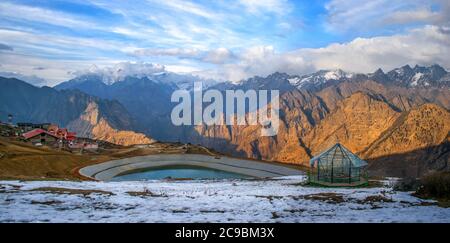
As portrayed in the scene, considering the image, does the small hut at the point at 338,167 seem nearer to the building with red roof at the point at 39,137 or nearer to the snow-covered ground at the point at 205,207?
the snow-covered ground at the point at 205,207

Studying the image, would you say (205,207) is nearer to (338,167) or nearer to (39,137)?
(338,167)

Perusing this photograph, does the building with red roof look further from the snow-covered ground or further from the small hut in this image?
the snow-covered ground

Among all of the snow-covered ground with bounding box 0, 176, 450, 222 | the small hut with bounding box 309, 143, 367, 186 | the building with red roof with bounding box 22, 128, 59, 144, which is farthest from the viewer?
the building with red roof with bounding box 22, 128, 59, 144

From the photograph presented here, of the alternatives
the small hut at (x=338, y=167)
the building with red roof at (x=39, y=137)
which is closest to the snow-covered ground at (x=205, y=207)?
the small hut at (x=338, y=167)

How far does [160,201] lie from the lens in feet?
84.2

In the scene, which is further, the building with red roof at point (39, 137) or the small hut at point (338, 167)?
the building with red roof at point (39, 137)

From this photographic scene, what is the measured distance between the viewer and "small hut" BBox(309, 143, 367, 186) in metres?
45.4

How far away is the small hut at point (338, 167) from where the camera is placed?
1789 inches

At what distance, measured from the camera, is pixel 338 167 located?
4994 centimetres

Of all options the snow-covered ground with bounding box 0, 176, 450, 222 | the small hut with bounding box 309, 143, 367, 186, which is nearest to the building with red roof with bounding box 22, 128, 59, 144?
the small hut with bounding box 309, 143, 367, 186

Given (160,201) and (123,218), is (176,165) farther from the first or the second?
(123,218)
